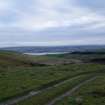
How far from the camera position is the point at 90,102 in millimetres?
34281

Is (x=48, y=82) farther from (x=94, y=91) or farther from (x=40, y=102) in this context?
(x=40, y=102)

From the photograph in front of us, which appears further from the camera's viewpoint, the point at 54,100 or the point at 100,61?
the point at 100,61

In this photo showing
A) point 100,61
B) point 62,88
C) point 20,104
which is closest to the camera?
point 20,104

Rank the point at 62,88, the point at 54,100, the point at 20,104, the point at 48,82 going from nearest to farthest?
the point at 20,104 < the point at 54,100 < the point at 62,88 < the point at 48,82

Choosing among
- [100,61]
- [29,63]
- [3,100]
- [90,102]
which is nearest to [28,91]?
[3,100]

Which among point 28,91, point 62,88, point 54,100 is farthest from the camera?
point 62,88

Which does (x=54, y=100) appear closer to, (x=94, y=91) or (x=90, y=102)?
(x=90, y=102)

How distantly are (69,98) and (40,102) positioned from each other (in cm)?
396

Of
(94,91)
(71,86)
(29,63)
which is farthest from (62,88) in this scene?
(29,63)

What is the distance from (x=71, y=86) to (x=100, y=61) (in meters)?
83.0

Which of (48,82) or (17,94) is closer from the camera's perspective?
(17,94)

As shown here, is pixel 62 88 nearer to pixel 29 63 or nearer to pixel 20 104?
pixel 20 104

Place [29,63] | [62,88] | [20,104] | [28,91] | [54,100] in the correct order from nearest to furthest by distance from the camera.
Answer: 1. [20,104]
2. [54,100]
3. [28,91]
4. [62,88]
5. [29,63]

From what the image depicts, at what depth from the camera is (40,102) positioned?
33969mm
